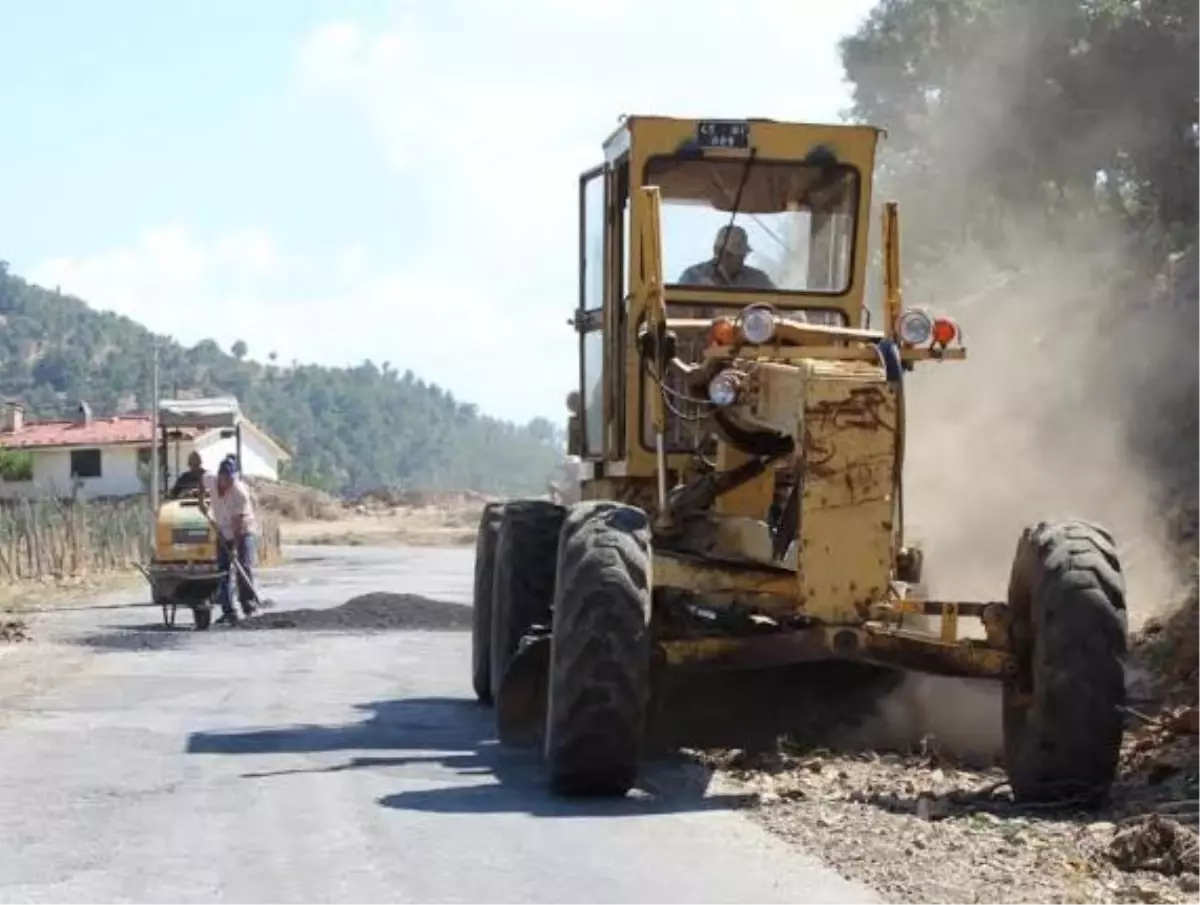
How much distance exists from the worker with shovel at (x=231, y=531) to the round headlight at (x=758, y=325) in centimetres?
1497

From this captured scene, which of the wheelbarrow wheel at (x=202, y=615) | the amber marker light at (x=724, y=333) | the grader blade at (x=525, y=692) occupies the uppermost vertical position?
the amber marker light at (x=724, y=333)

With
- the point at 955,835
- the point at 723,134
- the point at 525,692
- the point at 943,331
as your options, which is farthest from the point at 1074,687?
the point at 723,134

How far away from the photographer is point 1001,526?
21000mm

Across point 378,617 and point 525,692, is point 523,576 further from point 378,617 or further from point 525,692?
point 378,617

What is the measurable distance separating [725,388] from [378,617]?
15198mm

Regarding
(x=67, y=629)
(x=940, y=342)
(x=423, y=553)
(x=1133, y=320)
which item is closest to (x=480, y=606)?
(x=940, y=342)

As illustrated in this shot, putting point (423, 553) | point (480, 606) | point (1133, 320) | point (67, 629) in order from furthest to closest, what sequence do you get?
point (423, 553) → point (1133, 320) → point (67, 629) → point (480, 606)

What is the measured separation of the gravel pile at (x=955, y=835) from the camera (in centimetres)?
855

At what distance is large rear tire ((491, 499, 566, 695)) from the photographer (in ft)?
48.3

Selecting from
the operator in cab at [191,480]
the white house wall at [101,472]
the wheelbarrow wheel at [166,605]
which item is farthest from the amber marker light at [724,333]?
the white house wall at [101,472]

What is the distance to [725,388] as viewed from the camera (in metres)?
11.8

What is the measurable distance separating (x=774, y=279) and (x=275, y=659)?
8.45 metres

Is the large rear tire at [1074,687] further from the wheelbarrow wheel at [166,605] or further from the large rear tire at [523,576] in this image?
the wheelbarrow wheel at [166,605]

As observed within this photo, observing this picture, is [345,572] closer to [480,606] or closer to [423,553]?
[423,553]
